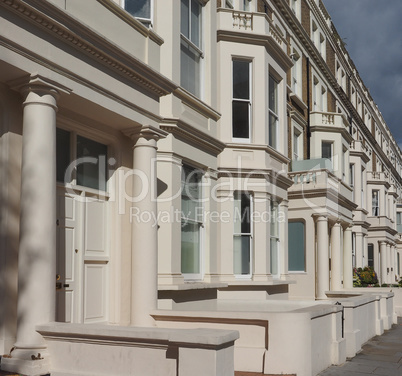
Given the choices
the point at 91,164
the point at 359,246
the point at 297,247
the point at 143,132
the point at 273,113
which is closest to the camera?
the point at 91,164

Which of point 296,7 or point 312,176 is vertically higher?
point 296,7

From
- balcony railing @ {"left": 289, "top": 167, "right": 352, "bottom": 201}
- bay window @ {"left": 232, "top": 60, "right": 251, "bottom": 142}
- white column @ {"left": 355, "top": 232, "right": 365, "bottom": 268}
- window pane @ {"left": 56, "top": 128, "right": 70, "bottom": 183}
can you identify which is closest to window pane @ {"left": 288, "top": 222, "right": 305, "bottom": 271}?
balcony railing @ {"left": 289, "top": 167, "right": 352, "bottom": 201}

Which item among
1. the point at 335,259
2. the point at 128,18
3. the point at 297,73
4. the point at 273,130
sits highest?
the point at 297,73

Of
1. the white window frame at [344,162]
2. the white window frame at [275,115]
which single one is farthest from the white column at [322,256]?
the white window frame at [344,162]

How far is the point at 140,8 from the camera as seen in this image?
36.4 feet

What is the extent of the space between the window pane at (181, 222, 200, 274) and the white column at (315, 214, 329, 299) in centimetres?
1034

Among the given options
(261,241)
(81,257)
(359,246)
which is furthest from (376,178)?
(81,257)

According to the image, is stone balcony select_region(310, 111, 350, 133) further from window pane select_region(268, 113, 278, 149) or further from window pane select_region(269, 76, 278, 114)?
window pane select_region(268, 113, 278, 149)

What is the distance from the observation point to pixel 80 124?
360 inches

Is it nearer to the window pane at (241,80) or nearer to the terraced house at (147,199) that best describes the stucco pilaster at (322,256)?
the terraced house at (147,199)

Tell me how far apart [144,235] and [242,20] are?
351 inches

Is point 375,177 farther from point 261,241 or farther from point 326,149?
point 261,241

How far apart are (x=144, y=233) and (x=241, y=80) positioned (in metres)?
7.85

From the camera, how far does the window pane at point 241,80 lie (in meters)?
16.2
